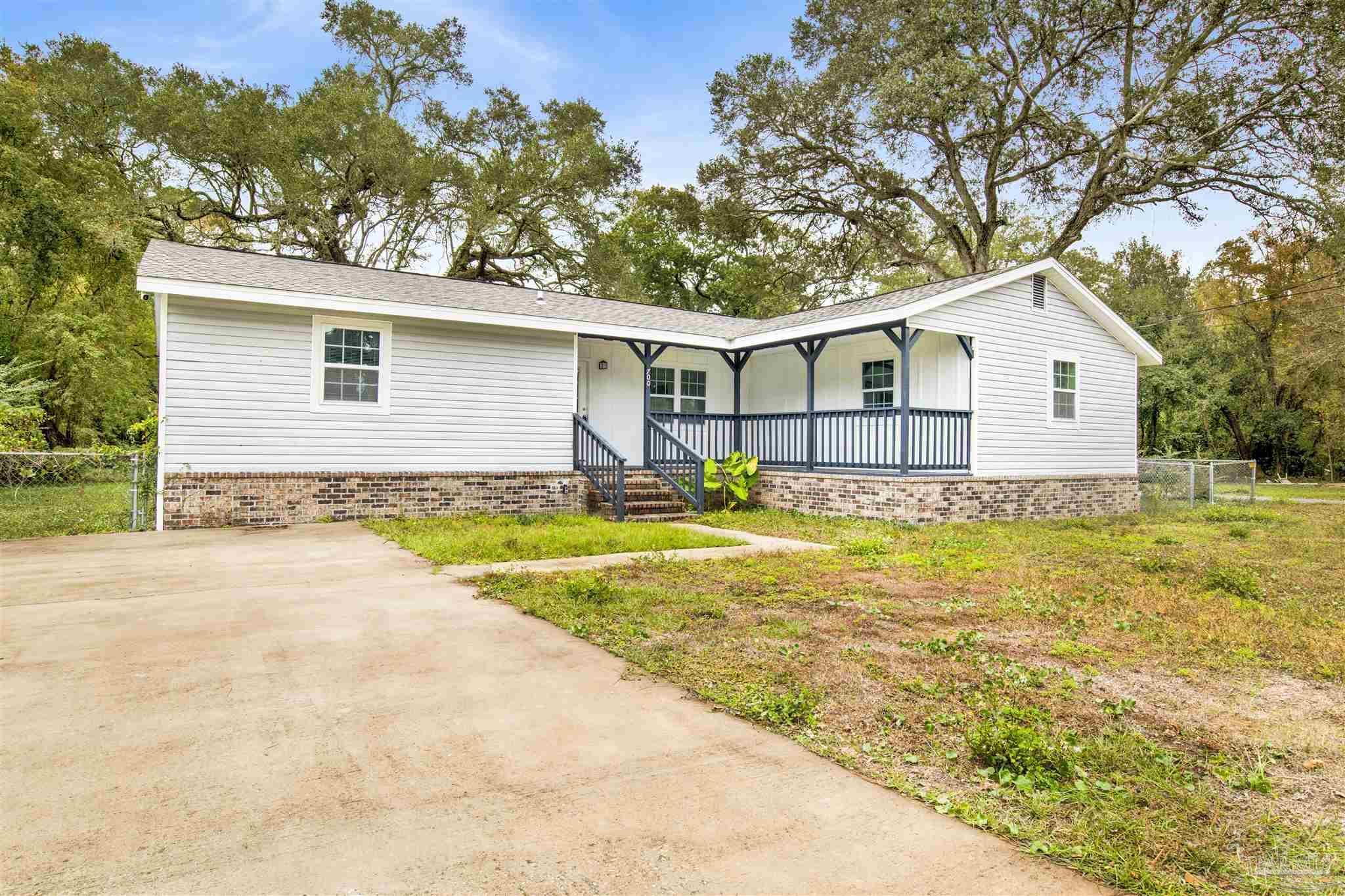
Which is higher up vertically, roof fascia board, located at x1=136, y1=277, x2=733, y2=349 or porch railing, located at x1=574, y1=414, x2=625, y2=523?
roof fascia board, located at x1=136, y1=277, x2=733, y2=349

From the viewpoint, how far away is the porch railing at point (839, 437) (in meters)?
12.3

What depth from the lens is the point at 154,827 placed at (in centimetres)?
241

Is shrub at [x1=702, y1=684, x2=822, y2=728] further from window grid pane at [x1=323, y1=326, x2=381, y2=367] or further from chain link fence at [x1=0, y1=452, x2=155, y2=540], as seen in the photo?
window grid pane at [x1=323, y1=326, x2=381, y2=367]

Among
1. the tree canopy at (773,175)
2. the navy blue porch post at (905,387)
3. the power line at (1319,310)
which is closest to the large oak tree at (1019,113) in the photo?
the tree canopy at (773,175)

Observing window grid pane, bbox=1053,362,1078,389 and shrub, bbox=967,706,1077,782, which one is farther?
window grid pane, bbox=1053,362,1078,389

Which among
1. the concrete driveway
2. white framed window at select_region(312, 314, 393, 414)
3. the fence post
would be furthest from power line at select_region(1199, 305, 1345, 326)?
the fence post

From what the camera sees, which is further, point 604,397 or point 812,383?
point 604,397

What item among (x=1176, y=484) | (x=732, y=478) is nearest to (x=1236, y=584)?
(x=732, y=478)

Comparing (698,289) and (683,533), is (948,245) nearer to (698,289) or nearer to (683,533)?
(698,289)

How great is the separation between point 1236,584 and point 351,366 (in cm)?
1094

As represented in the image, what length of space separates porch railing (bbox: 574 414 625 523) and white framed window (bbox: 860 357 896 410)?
4.72 m

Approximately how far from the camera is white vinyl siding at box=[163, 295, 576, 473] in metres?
10.2

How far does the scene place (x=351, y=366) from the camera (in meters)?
11.3

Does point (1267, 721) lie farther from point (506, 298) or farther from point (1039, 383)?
point (506, 298)
